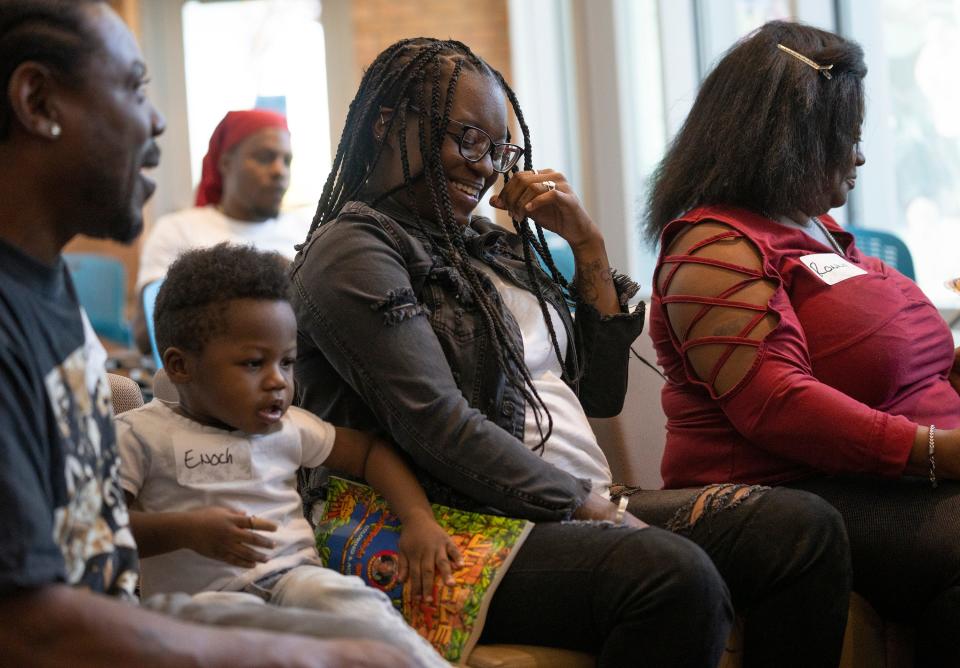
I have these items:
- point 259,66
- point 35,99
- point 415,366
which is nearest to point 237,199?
point 415,366

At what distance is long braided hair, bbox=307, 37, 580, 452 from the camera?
1.77 meters

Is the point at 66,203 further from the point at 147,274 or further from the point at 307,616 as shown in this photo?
the point at 147,274

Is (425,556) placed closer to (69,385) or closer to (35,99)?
(69,385)

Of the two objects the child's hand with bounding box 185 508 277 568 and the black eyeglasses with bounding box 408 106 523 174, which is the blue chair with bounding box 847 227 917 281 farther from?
the child's hand with bounding box 185 508 277 568

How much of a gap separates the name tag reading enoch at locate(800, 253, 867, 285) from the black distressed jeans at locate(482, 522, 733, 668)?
68 centimetres

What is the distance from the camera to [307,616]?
1.12 metres

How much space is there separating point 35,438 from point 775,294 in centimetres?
129

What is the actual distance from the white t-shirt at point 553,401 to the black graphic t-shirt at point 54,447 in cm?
80

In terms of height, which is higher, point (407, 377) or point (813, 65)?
point (813, 65)

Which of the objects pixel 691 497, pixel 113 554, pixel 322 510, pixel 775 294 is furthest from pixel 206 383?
pixel 775 294

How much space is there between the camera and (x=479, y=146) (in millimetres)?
1835

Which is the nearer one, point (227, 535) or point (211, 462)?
point (227, 535)

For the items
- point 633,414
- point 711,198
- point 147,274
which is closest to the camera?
point 711,198

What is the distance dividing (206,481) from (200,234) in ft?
10.1
